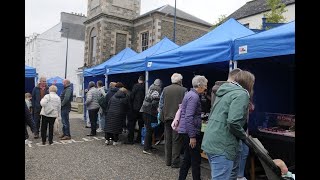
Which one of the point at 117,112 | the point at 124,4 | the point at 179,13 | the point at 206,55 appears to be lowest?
the point at 117,112

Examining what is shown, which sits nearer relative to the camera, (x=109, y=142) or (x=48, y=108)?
(x=48, y=108)

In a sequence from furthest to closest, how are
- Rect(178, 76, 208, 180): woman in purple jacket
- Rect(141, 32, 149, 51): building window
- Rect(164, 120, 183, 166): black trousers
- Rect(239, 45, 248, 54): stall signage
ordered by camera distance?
Rect(141, 32, 149, 51): building window → Rect(164, 120, 183, 166): black trousers → Rect(239, 45, 248, 54): stall signage → Rect(178, 76, 208, 180): woman in purple jacket

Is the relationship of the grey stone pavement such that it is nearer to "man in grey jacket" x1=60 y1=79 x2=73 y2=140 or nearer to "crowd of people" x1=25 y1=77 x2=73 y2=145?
"crowd of people" x1=25 y1=77 x2=73 y2=145

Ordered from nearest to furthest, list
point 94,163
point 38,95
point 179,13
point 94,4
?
point 94,163, point 38,95, point 94,4, point 179,13

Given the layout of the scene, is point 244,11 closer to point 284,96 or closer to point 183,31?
point 183,31

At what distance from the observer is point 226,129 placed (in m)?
2.97

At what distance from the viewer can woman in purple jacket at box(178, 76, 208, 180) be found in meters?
4.21

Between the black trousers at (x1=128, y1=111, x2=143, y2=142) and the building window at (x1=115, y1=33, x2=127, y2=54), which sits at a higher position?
the building window at (x1=115, y1=33, x2=127, y2=54)

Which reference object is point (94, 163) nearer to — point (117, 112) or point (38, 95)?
point (117, 112)

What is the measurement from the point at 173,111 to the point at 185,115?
4.25 feet

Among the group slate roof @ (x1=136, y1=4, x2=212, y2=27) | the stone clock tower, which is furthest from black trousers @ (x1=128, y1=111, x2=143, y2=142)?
slate roof @ (x1=136, y1=4, x2=212, y2=27)

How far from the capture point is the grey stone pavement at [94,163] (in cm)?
538

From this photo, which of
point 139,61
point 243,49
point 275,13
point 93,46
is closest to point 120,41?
point 93,46
